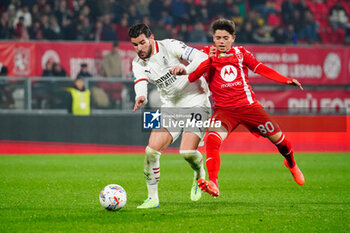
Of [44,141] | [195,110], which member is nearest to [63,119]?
[44,141]

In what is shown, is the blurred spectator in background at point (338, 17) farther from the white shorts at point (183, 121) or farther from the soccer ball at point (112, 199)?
the soccer ball at point (112, 199)

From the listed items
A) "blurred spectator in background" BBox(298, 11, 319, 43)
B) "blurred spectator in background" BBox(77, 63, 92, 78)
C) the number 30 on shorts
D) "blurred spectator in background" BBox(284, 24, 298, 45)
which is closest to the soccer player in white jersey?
the number 30 on shorts

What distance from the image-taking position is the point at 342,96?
19.4 meters

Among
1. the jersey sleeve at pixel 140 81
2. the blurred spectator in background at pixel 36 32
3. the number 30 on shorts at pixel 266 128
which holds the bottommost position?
the number 30 on shorts at pixel 266 128

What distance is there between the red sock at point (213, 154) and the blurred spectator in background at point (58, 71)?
34.8ft

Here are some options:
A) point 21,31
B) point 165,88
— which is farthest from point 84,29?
point 165,88

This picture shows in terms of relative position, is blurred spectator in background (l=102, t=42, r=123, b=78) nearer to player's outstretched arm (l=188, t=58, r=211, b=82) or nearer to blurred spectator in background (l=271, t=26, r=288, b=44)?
blurred spectator in background (l=271, t=26, r=288, b=44)

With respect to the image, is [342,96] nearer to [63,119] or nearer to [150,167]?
[63,119]

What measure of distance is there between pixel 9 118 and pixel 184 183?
7.51 meters

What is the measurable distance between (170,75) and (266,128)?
134 cm

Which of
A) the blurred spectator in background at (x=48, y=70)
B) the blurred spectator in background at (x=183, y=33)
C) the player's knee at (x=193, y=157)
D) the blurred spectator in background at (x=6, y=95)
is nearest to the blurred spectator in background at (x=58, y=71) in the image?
the blurred spectator in background at (x=48, y=70)

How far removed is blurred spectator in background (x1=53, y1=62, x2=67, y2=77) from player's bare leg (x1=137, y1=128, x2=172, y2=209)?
10.1 meters

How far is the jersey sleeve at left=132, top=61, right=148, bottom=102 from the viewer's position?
6.95 m

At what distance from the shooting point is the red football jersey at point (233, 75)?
6.83 meters
